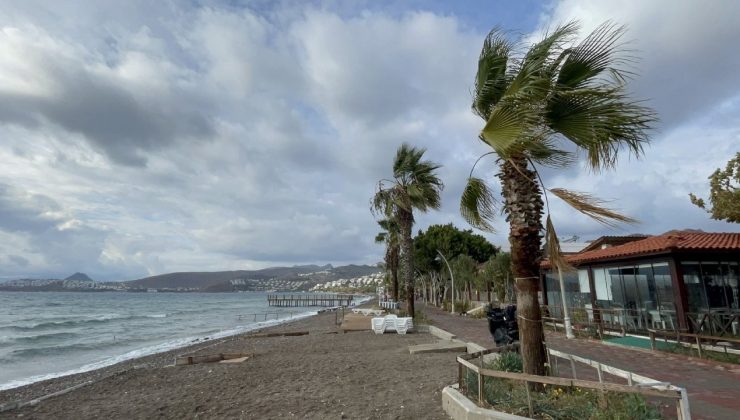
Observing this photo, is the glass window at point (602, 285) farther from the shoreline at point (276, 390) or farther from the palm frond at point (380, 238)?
the palm frond at point (380, 238)

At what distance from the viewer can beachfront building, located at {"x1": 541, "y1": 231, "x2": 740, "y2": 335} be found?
11.3m

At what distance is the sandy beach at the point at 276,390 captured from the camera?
266 inches

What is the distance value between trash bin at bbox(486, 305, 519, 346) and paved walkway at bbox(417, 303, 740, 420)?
2101 millimetres

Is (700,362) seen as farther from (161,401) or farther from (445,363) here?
(161,401)

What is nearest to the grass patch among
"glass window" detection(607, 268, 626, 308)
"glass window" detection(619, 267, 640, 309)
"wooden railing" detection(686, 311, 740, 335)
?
"wooden railing" detection(686, 311, 740, 335)

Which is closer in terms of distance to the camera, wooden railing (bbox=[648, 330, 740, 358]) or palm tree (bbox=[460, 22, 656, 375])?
palm tree (bbox=[460, 22, 656, 375])

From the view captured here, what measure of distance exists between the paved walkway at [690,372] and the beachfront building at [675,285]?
5.72ft

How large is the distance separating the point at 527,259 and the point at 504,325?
3.75 meters

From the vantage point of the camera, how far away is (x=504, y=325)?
903cm

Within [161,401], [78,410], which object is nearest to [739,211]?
[161,401]

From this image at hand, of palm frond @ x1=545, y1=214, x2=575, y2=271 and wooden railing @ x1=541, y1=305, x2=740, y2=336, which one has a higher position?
palm frond @ x1=545, y1=214, x2=575, y2=271

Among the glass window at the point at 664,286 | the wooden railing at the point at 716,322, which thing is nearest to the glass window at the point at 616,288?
the glass window at the point at 664,286

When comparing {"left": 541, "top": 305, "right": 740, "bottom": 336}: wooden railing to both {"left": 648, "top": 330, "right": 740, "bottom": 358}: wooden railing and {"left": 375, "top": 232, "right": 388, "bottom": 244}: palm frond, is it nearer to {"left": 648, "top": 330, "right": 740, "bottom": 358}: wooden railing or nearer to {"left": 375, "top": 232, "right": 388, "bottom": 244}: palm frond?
{"left": 648, "top": 330, "right": 740, "bottom": 358}: wooden railing

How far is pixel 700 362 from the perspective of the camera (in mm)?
8977
